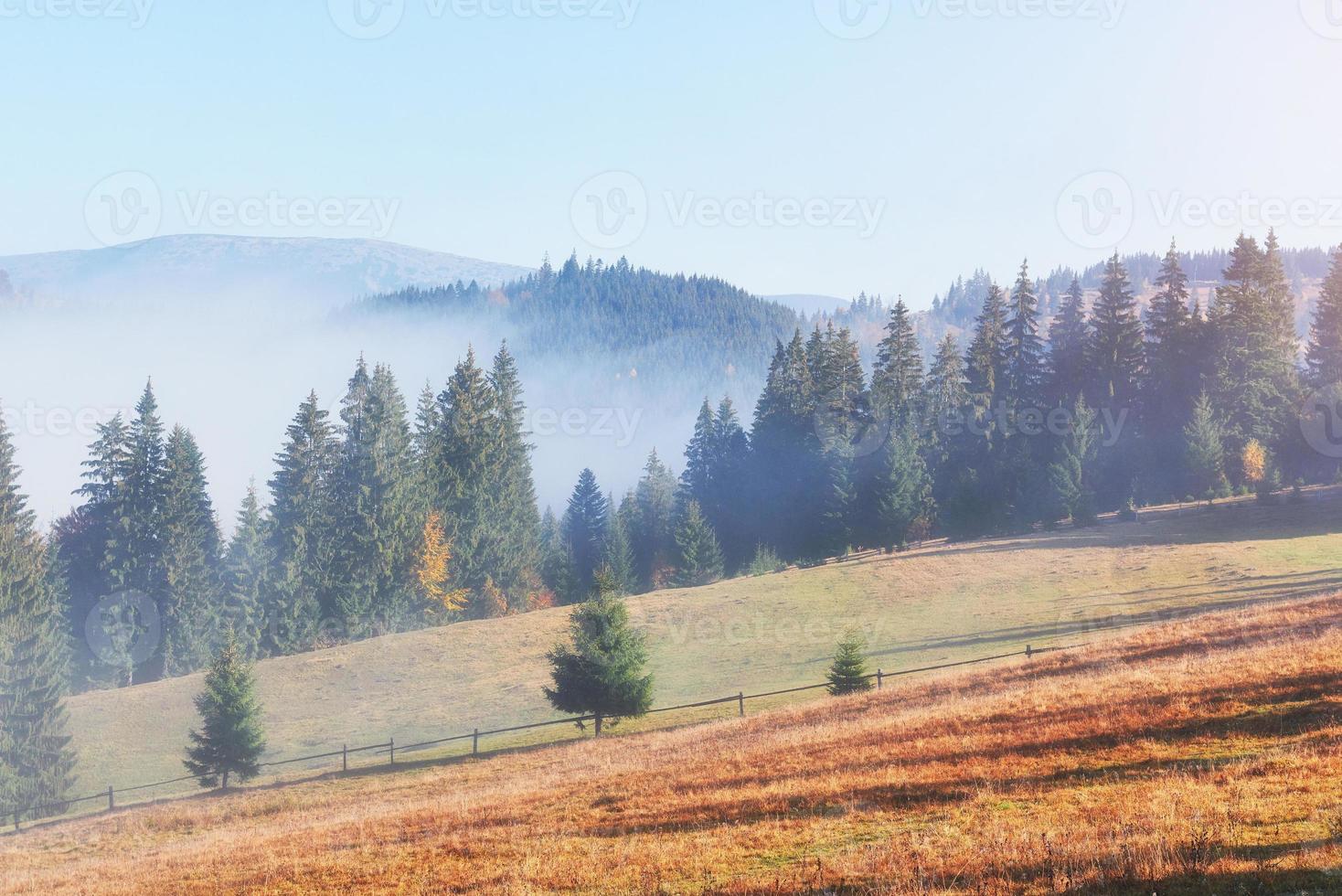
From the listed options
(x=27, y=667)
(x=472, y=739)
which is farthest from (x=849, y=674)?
(x=27, y=667)

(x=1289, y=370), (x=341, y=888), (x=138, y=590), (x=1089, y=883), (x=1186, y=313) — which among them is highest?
(x=1186, y=313)

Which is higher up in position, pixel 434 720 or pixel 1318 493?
pixel 1318 493

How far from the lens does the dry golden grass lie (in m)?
11.2

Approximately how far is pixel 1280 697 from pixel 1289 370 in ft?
250

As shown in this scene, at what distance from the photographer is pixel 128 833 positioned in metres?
29.2

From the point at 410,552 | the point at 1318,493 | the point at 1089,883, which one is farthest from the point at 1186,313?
the point at 1089,883

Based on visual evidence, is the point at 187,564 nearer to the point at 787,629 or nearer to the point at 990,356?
the point at 787,629

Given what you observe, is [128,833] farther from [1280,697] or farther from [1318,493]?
[1318,493]

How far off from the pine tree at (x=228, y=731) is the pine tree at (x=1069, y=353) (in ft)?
238

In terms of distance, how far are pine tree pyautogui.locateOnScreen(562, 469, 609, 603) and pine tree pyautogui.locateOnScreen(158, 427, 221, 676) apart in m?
35.6

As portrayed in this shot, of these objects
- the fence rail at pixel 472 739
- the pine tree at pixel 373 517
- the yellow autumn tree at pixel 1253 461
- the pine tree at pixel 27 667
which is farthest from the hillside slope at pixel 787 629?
the pine tree at pixel 373 517

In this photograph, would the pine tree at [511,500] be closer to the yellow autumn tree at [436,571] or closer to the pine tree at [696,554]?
the yellow autumn tree at [436,571]

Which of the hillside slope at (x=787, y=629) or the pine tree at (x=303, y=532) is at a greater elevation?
the pine tree at (x=303, y=532)
